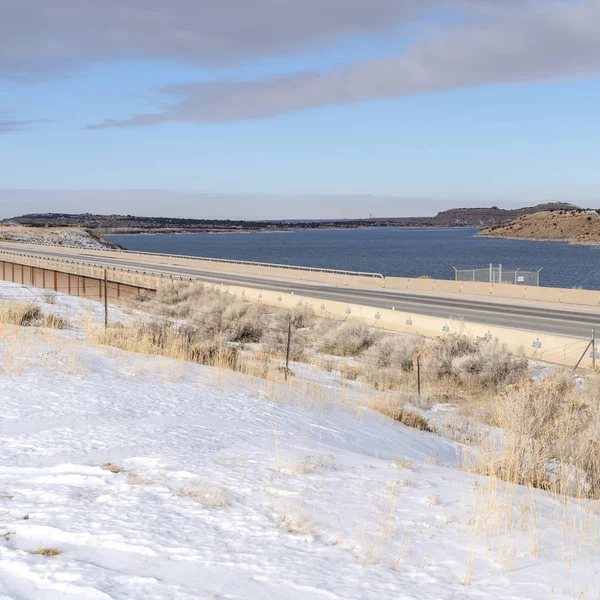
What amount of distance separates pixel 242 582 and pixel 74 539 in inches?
54.0

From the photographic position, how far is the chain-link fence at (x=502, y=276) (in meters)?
42.2

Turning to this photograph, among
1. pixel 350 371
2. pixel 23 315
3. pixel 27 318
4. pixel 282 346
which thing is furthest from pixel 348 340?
pixel 23 315

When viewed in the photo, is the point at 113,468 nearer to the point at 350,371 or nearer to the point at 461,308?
the point at 350,371

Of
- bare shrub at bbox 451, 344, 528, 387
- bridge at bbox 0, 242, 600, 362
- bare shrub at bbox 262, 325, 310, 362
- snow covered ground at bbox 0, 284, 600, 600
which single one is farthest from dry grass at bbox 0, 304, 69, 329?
bridge at bbox 0, 242, 600, 362

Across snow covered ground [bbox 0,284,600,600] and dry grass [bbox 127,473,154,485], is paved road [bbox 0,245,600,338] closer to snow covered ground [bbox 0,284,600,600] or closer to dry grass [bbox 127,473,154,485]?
snow covered ground [bbox 0,284,600,600]

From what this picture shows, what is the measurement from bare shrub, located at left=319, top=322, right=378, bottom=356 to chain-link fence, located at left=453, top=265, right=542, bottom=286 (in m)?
17.5

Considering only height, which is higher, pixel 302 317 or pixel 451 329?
pixel 451 329

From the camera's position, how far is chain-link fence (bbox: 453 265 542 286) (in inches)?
1660

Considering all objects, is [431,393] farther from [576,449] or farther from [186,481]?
[186,481]

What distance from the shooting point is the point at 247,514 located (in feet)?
20.1

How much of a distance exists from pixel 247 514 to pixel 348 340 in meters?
20.2

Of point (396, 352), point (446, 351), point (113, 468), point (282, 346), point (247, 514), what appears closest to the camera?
point (247, 514)

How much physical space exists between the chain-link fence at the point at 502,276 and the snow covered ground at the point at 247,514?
3355 cm

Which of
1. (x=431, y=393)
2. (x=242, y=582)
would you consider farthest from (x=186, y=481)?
(x=431, y=393)
